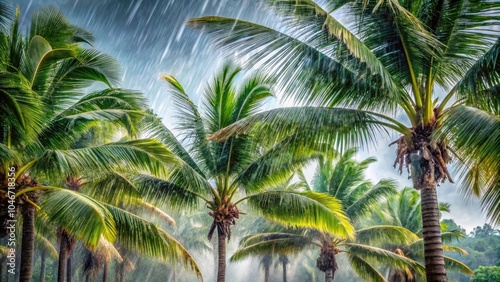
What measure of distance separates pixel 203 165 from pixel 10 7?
21.1 feet

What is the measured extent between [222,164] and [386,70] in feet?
20.9

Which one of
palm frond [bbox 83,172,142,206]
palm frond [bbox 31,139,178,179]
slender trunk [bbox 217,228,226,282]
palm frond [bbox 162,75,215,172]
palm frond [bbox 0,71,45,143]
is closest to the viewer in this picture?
palm frond [bbox 0,71,45,143]

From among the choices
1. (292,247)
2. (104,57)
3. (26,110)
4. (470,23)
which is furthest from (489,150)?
(292,247)

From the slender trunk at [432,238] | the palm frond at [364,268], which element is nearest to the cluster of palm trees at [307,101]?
the slender trunk at [432,238]

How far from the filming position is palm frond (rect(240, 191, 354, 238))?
11.3 meters

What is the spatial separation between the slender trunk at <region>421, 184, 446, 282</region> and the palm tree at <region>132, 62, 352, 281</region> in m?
4.44

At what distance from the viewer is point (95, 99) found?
31.2 feet

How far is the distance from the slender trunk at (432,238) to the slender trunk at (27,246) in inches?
279

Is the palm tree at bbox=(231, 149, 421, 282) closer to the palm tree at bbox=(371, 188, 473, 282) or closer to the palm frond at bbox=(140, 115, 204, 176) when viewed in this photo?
the palm tree at bbox=(371, 188, 473, 282)

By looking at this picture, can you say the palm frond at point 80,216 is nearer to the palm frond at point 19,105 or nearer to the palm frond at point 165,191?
the palm frond at point 19,105

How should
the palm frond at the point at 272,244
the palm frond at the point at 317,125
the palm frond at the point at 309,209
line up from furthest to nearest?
the palm frond at the point at 272,244 < the palm frond at the point at 309,209 < the palm frond at the point at 317,125

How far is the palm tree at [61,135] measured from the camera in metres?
7.33

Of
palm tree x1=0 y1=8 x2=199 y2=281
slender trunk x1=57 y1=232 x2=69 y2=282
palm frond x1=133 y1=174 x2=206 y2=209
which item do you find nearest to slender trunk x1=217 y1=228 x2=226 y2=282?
palm frond x1=133 y1=174 x2=206 y2=209

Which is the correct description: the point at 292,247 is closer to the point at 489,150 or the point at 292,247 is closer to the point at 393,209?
the point at 393,209
